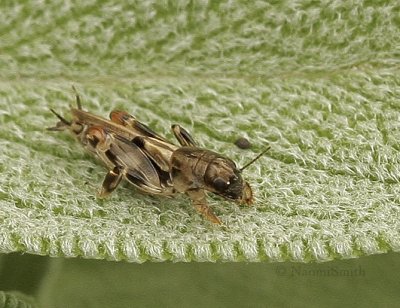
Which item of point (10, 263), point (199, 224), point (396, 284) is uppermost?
point (199, 224)

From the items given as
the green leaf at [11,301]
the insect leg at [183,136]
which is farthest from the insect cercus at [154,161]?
the green leaf at [11,301]

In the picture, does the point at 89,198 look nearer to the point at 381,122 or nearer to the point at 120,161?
the point at 120,161

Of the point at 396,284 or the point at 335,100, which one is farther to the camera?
the point at 396,284

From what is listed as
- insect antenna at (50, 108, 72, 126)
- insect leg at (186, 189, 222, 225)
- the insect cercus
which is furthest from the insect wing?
insect antenna at (50, 108, 72, 126)

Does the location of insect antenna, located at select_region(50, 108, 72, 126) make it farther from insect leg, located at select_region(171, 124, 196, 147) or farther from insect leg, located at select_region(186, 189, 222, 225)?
insect leg, located at select_region(186, 189, 222, 225)

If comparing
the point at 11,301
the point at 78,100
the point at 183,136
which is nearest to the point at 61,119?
the point at 78,100

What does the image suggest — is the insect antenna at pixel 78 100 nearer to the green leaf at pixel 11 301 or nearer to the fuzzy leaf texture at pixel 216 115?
the fuzzy leaf texture at pixel 216 115

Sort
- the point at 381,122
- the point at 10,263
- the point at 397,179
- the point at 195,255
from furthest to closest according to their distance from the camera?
the point at 10,263
the point at 381,122
the point at 397,179
the point at 195,255

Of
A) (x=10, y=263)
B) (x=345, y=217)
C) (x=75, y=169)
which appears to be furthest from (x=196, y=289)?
(x=345, y=217)
